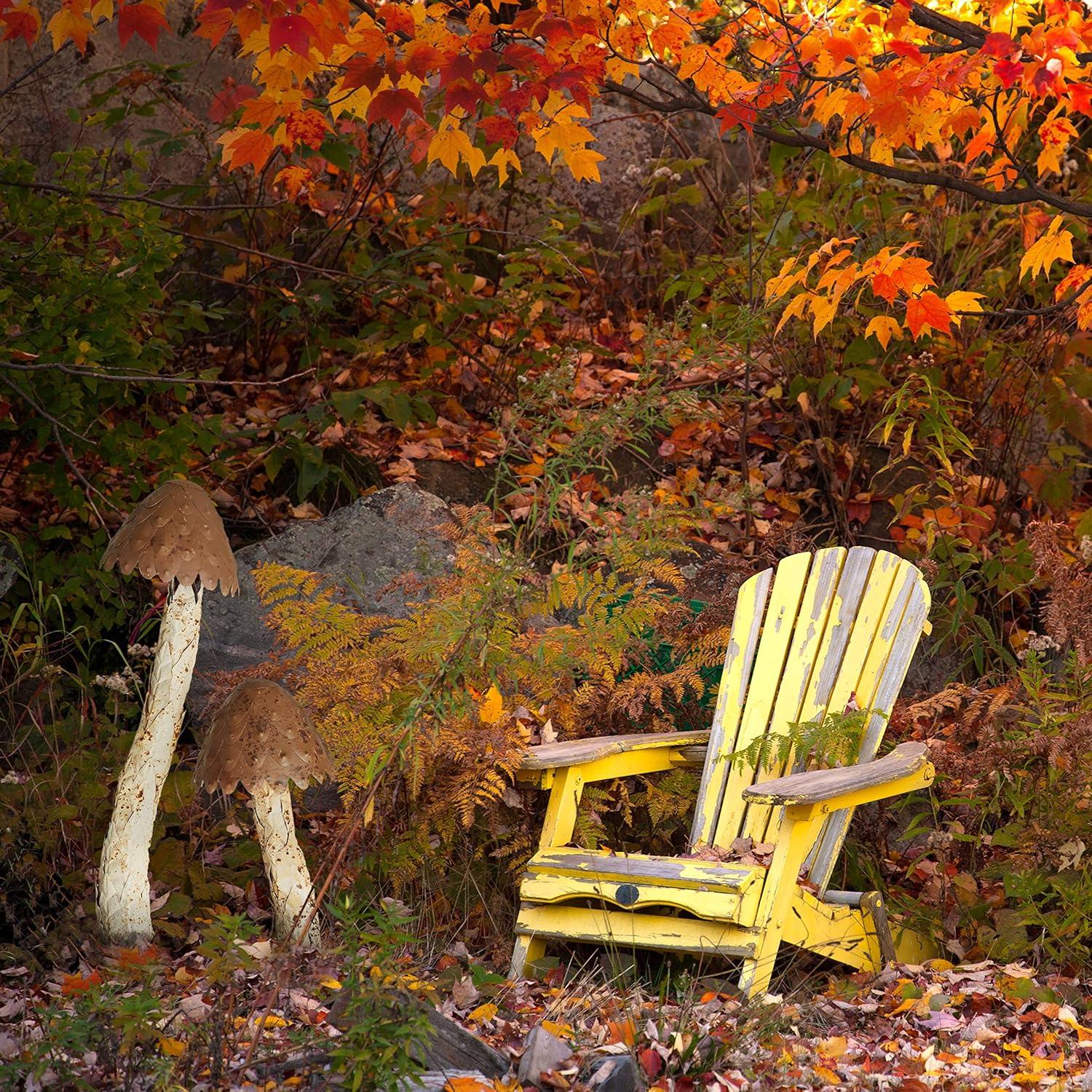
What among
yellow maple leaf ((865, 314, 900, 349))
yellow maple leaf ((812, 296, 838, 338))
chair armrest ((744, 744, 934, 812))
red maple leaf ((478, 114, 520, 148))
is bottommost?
chair armrest ((744, 744, 934, 812))

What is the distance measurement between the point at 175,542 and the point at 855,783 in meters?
1.56

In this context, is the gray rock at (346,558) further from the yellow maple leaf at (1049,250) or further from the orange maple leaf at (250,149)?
the yellow maple leaf at (1049,250)

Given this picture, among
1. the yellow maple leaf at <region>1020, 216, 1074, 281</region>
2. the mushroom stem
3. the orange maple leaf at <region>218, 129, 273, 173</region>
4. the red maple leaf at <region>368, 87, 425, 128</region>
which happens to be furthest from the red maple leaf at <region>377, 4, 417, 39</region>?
the mushroom stem

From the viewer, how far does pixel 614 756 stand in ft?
10.9

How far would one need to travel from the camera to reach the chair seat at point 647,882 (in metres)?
2.85

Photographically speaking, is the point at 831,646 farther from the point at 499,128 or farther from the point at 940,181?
the point at 499,128

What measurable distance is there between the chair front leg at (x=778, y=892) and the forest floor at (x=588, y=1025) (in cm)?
7

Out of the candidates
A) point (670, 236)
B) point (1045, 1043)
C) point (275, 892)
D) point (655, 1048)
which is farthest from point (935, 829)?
point (670, 236)

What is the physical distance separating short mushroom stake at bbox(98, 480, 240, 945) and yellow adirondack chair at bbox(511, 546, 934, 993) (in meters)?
0.84

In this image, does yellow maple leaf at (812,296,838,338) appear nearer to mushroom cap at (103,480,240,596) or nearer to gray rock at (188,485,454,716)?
gray rock at (188,485,454,716)

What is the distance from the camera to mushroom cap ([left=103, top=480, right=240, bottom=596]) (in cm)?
275

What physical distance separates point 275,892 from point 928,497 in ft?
9.08

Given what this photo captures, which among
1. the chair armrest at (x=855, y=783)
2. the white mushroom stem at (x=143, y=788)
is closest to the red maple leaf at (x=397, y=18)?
the white mushroom stem at (x=143, y=788)

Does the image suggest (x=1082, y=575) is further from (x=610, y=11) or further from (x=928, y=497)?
(x=610, y=11)
